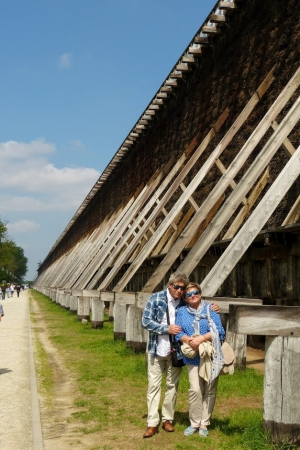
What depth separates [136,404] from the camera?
22.2 feet

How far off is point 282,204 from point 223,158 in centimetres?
346

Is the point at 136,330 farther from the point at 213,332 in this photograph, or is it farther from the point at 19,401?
the point at 213,332

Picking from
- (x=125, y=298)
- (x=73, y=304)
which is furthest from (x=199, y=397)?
(x=73, y=304)

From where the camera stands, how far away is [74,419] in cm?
618

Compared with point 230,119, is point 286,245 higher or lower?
lower

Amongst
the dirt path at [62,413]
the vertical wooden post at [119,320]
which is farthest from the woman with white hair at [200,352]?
the vertical wooden post at [119,320]

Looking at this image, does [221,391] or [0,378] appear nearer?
[221,391]

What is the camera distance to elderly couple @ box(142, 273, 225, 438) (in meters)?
5.25

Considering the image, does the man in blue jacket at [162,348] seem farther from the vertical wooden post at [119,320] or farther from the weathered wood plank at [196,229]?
the vertical wooden post at [119,320]

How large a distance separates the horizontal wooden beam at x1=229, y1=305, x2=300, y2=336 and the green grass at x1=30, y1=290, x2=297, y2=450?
35.2 inches

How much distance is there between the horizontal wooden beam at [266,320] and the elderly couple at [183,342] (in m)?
0.39

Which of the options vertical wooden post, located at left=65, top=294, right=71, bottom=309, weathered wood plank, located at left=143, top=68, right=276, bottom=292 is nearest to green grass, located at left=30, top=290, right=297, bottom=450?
weathered wood plank, located at left=143, top=68, right=276, bottom=292

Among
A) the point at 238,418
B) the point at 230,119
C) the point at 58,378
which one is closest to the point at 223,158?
the point at 230,119

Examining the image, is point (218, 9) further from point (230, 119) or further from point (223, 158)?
point (223, 158)
